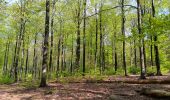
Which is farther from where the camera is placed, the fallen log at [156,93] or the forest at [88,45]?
the forest at [88,45]

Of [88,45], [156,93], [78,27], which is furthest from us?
[88,45]

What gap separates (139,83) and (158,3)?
15.7 meters

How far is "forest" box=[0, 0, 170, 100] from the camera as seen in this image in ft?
41.6

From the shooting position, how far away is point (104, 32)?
38250 mm

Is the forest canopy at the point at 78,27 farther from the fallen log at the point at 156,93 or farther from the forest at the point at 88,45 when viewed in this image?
the fallen log at the point at 156,93

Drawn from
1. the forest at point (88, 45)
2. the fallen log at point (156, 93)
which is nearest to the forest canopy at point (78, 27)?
the forest at point (88, 45)

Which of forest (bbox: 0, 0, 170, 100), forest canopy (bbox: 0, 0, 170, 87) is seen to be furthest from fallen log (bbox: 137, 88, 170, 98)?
forest canopy (bbox: 0, 0, 170, 87)

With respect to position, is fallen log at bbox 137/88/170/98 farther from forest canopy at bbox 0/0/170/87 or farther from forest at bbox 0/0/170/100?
forest canopy at bbox 0/0/170/87

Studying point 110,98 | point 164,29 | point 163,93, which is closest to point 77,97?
point 110,98

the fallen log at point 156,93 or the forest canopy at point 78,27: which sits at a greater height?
the forest canopy at point 78,27

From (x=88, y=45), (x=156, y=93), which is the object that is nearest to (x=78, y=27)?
(x=88, y=45)

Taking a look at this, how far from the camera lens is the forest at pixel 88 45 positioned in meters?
12.7

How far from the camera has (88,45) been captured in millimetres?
42000

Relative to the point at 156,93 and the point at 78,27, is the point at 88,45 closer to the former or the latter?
the point at 78,27
